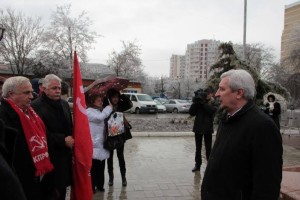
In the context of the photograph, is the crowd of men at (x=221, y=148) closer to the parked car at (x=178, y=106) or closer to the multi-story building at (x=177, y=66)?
the parked car at (x=178, y=106)

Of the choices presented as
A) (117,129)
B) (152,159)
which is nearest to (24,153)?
(117,129)

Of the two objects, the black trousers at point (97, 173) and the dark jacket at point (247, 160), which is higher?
the dark jacket at point (247, 160)

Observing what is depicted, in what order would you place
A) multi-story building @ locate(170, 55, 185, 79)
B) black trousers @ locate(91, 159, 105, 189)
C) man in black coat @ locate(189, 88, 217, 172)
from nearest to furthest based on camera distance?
black trousers @ locate(91, 159, 105, 189) < man in black coat @ locate(189, 88, 217, 172) < multi-story building @ locate(170, 55, 185, 79)

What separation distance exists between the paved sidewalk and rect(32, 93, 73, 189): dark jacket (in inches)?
63.2

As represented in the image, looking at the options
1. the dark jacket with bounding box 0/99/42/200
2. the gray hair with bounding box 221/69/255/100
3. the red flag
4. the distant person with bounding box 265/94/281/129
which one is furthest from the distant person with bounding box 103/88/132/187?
the distant person with bounding box 265/94/281/129

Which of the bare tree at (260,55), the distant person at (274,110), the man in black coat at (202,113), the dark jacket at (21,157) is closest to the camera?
the dark jacket at (21,157)

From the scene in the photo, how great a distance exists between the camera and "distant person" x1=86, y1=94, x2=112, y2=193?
5.43 metres

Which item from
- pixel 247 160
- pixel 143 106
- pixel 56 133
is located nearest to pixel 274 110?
pixel 56 133

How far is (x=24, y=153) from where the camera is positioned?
10.4 feet

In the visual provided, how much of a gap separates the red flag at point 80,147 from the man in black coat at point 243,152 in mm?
1643

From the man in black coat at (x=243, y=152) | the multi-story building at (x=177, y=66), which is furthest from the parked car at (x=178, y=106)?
the multi-story building at (x=177, y=66)

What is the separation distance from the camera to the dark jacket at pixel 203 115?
22.8ft

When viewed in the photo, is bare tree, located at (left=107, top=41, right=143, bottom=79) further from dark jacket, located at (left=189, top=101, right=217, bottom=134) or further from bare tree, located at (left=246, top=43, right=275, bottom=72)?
dark jacket, located at (left=189, top=101, right=217, bottom=134)

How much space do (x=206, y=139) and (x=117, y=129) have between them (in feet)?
7.55
